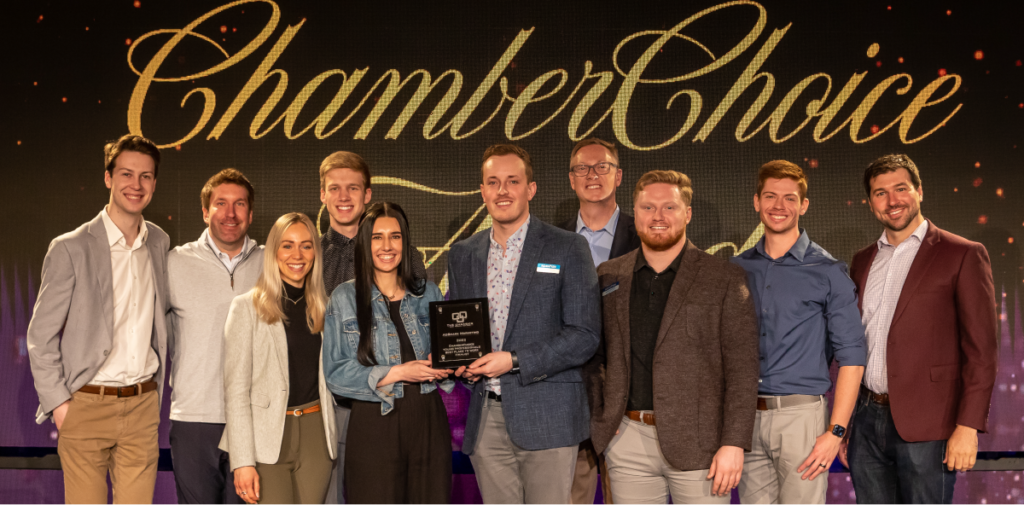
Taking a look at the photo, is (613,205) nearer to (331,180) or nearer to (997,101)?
(331,180)

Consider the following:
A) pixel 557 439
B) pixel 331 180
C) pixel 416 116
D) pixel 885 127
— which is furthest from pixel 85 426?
pixel 885 127

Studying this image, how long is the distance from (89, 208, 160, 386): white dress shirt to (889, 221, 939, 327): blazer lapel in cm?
327

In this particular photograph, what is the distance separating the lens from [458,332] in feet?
7.93

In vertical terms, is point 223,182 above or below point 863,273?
above

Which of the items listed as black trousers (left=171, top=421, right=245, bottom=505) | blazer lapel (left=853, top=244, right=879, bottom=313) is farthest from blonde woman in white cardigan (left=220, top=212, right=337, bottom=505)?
blazer lapel (left=853, top=244, right=879, bottom=313)

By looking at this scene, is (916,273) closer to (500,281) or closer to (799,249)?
(799,249)

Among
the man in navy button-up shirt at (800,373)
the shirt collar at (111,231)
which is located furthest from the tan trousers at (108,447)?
the man in navy button-up shirt at (800,373)

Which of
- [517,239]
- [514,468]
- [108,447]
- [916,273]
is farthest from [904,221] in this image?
[108,447]

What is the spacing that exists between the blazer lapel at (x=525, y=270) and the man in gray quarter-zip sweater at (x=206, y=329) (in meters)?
1.32

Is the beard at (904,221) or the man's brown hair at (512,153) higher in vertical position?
the man's brown hair at (512,153)

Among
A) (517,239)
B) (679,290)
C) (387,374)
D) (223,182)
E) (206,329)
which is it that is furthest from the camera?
(223,182)

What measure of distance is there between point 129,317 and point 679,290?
7.93 feet

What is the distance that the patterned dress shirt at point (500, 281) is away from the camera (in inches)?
104

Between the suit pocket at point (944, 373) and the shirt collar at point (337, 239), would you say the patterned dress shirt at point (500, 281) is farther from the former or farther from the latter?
the suit pocket at point (944, 373)
